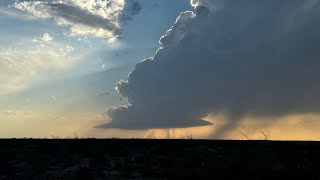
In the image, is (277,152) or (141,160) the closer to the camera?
(141,160)

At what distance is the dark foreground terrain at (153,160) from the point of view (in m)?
23.0

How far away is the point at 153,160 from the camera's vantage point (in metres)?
24.8

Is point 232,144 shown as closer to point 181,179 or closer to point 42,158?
point 181,179

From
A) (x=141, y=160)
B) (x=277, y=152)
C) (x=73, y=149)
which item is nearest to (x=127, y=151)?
(x=141, y=160)

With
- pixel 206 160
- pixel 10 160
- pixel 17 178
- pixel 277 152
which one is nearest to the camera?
pixel 17 178

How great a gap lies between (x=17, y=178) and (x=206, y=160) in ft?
30.2

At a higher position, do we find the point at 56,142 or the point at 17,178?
the point at 56,142

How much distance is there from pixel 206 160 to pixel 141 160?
3306 millimetres

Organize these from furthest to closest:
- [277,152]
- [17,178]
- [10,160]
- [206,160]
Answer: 1. [277,152]
2. [206,160]
3. [10,160]
4. [17,178]

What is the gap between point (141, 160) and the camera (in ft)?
81.0

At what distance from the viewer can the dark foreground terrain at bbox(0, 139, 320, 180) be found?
2302 centimetres

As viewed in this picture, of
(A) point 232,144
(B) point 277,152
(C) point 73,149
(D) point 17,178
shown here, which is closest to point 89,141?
(C) point 73,149

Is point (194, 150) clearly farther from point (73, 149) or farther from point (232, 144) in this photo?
point (73, 149)

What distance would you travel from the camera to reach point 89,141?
26016 millimetres
